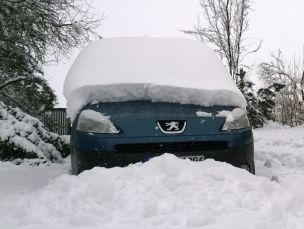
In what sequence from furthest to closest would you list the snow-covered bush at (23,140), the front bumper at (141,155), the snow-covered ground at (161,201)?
the snow-covered bush at (23,140) → the front bumper at (141,155) → the snow-covered ground at (161,201)

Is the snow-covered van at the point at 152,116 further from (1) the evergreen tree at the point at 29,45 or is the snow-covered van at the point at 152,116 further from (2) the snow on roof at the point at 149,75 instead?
(1) the evergreen tree at the point at 29,45

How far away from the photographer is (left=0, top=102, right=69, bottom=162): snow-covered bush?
6371 millimetres

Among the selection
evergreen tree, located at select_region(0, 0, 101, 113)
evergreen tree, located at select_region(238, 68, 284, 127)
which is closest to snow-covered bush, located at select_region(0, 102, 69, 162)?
evergreen tree, located at select_region(0, 0, 101, 113)

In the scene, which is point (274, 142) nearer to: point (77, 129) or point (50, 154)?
point (50, 154)

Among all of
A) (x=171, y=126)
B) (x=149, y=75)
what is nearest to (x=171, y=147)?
(x=171, y=126)

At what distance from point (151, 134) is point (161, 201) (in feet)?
2.43

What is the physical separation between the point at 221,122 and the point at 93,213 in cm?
134

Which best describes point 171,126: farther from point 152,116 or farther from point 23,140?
point 23,140

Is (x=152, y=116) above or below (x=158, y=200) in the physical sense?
above

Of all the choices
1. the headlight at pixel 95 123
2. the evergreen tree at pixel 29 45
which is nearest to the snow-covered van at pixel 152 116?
the headlight at pixel 95 123

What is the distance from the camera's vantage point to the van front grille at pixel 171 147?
3320mm

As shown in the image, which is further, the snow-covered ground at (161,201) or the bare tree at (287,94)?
the bare tree at (287,94)

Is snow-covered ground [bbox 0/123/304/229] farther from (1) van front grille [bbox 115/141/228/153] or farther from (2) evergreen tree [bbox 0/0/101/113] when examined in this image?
(2) evergreen tree [bbox 0/0/101/113]

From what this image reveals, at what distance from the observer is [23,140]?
639 centimetres
